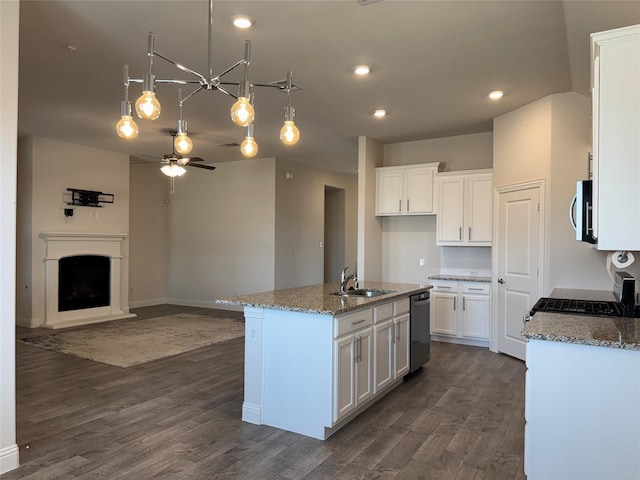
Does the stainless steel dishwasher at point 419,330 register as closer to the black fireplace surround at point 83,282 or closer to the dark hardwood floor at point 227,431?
the dark hardwood floor at point 227,431

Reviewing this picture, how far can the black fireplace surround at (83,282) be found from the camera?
288 inches

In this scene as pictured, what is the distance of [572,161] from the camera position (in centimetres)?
454

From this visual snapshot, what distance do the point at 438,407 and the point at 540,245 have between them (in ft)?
7.23

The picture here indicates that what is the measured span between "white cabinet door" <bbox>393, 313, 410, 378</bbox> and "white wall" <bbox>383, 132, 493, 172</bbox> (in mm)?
3085

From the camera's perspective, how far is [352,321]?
128 inches

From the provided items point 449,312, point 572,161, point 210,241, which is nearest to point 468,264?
point 449,312

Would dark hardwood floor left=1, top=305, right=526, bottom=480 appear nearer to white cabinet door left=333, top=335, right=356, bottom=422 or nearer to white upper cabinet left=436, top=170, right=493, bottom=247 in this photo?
white cabinet door left=333, top=335, right=356, bottom=422

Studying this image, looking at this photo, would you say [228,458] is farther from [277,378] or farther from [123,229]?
[123,229]

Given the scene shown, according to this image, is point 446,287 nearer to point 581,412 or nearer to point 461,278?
point 461,278

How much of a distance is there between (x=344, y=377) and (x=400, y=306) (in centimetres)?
115

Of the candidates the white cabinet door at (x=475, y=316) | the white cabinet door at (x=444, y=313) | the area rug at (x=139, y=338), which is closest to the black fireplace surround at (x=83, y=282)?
the area rug at (x=139, y=338)

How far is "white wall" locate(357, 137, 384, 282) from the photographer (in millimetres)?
6387

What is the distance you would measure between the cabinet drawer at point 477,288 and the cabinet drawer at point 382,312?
2331mm

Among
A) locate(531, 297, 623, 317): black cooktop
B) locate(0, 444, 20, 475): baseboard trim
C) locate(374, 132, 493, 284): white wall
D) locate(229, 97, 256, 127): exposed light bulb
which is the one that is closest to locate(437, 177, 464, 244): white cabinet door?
locate(374, 132, 493, 284): white wall
